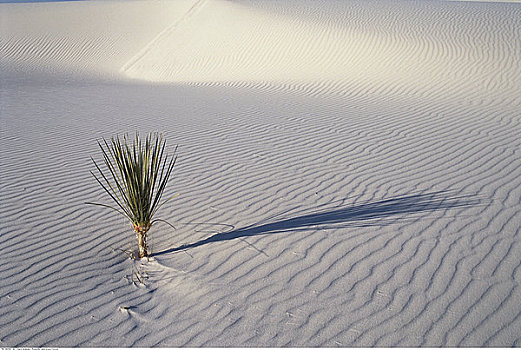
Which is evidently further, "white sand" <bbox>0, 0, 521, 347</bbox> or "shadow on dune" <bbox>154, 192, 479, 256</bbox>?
"shadow on dune" <bbox>154, 192, 479, 256</bbox>

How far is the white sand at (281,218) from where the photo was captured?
325 centimetres

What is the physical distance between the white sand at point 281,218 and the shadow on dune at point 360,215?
0.02 m

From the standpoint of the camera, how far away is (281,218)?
4.66m

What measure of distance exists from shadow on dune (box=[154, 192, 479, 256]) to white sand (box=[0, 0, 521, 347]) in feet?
0.08

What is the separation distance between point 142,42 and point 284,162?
16723 millimetres

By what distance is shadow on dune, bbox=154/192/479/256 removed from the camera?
14.4ft

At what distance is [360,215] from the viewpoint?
15.4ft

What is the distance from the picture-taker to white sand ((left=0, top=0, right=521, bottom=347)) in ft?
10.7

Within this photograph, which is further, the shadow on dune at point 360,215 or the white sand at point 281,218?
the shadow on dune at point 360,215

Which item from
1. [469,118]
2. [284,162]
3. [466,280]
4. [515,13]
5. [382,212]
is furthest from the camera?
[515,13]

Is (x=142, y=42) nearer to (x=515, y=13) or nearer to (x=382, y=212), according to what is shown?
(x=515, y=13)

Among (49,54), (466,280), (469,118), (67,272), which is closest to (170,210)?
(67,272)

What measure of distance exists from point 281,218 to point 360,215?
82cm

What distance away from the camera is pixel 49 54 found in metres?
19.4
